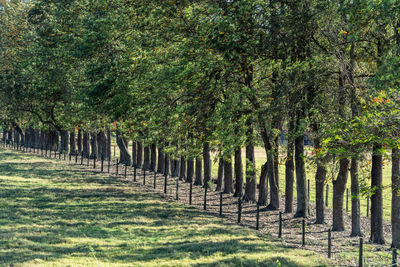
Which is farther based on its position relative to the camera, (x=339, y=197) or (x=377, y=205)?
(x=339, y=197)

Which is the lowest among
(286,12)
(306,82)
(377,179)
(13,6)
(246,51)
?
(377,179)

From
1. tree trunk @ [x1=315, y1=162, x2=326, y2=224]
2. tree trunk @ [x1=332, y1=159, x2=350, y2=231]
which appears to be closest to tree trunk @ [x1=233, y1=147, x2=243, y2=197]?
tree trunk @ [x1=315, y1=162, x2=326, y2=224]

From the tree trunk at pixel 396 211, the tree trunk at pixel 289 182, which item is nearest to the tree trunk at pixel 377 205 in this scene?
the tree trunk at pixel 396 211

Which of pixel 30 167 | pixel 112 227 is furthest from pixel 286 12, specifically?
pixel 30 167

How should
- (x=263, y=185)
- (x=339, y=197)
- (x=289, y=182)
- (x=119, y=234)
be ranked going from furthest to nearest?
(x=263, y=185) → (x=289, y=182) → (x=339, y=197) → (x=119, y=234)

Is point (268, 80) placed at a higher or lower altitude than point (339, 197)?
higher

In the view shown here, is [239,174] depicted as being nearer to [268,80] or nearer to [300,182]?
[300,182]

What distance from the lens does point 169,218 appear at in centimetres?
2125

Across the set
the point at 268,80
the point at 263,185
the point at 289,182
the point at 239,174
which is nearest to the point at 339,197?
the point at 289,182

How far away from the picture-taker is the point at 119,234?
17.3m

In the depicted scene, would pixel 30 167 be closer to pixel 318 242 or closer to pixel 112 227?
pixel 112 227

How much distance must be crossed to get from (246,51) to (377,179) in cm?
739

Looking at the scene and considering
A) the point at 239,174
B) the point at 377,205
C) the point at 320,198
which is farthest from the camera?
the point at 239,174

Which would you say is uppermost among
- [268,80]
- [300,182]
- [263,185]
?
[268,80]
